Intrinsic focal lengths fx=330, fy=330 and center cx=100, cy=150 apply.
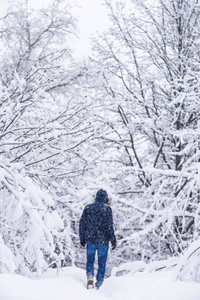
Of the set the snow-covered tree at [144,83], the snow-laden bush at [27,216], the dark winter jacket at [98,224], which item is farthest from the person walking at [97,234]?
the snow-covered tree at [144,83]

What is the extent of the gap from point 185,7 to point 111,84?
2.13 m

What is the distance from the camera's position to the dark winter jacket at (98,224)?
439 centimetres

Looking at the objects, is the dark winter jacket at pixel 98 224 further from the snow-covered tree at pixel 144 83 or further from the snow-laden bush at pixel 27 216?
the snow-covered tree at pixel 144 83

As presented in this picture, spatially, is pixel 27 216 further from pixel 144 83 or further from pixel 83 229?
pixel 144 83

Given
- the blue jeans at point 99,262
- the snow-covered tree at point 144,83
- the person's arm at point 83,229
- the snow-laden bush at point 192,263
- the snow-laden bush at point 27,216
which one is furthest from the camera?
the snow-covered tree at point 144,83

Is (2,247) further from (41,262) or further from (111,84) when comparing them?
(111,84)

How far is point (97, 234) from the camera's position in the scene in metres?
4.38

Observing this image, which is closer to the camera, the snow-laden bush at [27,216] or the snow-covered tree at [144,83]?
the snow-laden bush at [27,216]

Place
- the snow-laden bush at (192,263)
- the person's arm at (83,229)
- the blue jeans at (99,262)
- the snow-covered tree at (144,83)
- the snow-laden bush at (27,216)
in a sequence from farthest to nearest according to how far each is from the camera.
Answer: the snow-covered tree at (144,83) → the person's arm at (83,229) → the blue jeans at (99,262) → the snow-laden bush at (27,216) → the snow-laden bush at (192,263)

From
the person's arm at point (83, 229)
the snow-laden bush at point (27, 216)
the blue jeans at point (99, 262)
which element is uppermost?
the snow-laden bush at point (27, 216)

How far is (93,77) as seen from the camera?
707cm

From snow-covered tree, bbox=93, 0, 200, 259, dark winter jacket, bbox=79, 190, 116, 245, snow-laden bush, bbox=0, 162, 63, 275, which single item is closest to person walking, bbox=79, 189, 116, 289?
dark winter jacket, bbox=79, 190, 116, 245

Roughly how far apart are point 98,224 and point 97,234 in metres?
0.13

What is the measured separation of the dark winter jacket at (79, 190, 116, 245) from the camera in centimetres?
439
